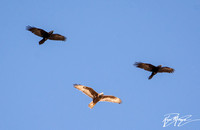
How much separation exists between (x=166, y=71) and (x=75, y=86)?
19.2 ft

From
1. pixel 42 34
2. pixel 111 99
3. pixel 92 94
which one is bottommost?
pixel 92 94

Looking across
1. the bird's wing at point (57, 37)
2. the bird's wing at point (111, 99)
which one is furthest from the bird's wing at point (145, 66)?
the bird's wing at point (57, 37)

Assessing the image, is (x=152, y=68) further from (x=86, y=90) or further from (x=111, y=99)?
(x=86, y=90)

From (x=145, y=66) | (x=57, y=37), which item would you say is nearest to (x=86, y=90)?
(x=145, y=66)

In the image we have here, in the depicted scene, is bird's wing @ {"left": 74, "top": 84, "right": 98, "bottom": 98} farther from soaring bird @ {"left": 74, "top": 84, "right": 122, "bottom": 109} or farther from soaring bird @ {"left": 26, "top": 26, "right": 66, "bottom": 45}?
soaring bird @ {"left": 26, "top": 26, "right": 66, "bottom": 45}

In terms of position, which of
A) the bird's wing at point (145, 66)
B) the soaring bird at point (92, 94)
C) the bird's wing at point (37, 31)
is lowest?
the soaring bird at point (92, 94)

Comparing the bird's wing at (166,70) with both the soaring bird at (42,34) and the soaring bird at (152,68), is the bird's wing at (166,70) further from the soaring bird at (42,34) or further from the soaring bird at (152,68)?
the soaring bird at (42,34)

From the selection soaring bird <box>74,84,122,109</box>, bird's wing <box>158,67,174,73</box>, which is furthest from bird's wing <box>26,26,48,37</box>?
bird's wing <box>158,67,174,73</box>

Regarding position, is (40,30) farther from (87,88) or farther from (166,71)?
(166,71)

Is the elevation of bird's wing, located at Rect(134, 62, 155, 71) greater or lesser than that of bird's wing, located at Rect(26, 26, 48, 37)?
lesser

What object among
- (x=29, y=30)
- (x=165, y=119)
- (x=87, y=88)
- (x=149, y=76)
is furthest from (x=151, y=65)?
(x=29, y=30)

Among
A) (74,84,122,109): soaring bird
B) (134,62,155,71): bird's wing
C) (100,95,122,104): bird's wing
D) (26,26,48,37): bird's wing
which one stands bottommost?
(74,84,122,109): soaring bird

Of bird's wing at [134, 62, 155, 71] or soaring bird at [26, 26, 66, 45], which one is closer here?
bird's wing at [134, 62, 155, 71]

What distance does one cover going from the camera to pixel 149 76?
18.1 metres
